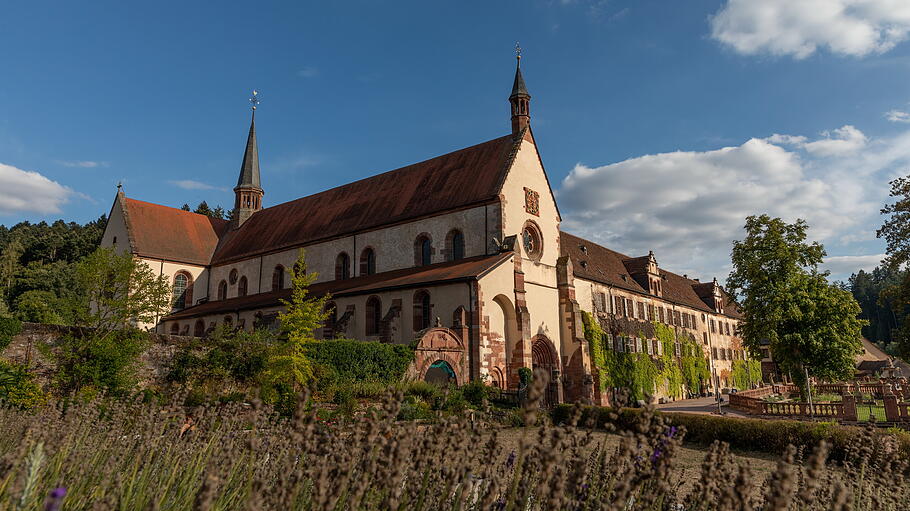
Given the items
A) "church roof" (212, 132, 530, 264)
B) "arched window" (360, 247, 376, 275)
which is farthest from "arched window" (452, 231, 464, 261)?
"arched window" (360, 247, 376, 275)

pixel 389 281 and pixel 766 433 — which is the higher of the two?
pixel 389 281

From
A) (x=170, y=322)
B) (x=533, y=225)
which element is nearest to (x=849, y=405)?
(x=533, y=225)

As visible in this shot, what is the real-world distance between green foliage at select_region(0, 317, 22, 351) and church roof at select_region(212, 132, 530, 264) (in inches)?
719

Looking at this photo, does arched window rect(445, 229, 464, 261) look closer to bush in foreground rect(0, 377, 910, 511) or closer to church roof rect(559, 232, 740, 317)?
church roof rect(559, 232, 740, 317)

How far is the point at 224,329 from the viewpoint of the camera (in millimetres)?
22281

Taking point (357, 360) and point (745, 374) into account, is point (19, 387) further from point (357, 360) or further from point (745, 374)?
point (745, 374)

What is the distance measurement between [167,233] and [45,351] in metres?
26.0

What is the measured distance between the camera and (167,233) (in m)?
42.8

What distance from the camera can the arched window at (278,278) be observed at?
37906 millimetres

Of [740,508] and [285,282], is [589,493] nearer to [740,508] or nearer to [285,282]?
[740,508]

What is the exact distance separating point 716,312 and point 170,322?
1799 inches

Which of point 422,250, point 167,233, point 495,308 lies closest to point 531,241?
point 495,308

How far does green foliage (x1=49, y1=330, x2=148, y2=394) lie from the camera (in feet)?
60.1

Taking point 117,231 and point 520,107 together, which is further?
point 117,231
